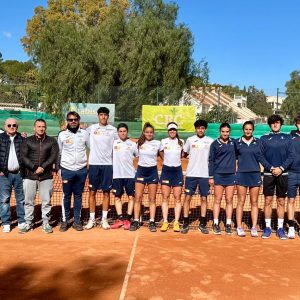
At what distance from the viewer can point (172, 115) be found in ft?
53.2

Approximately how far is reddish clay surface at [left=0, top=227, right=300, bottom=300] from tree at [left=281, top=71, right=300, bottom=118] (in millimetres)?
22819

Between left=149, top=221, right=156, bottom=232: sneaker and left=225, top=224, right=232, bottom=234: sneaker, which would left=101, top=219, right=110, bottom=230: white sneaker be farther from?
left=225, top=224, right=232, bottom=234: sneaker

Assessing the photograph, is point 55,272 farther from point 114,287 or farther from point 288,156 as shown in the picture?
point 288,156

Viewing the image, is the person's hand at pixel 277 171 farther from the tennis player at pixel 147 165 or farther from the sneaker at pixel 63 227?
the sneaker at pixel 63 227

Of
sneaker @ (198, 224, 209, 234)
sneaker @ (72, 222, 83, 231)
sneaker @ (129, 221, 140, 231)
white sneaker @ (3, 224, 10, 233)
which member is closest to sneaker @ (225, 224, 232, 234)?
sneaker @ (198, 224, 209, 234)

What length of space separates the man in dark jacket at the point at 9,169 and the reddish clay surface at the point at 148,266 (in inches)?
13.6

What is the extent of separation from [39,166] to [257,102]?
106472 millimetres

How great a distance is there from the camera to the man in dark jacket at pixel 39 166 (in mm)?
6145

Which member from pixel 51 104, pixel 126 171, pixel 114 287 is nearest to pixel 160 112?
pixel 51 104

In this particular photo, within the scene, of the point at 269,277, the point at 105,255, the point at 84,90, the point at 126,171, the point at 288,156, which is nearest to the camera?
the point at 269,277

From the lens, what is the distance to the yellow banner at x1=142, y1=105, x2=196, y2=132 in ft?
53.2

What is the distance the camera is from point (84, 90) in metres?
21.2

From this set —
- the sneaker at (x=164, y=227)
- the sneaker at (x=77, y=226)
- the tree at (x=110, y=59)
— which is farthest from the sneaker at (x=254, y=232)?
the tree at (x=110, y=59)

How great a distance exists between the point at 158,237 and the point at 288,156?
8.00 feet
